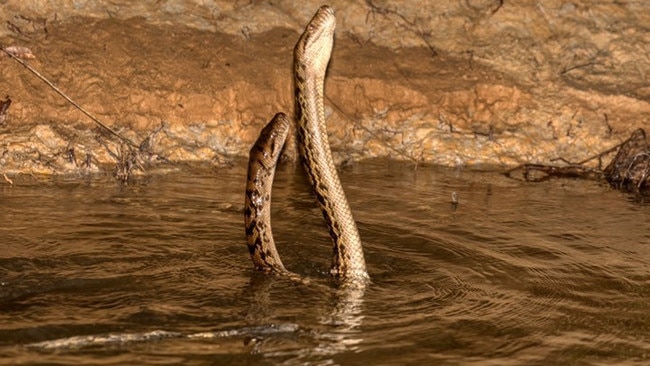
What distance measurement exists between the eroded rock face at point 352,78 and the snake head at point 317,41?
3214mm

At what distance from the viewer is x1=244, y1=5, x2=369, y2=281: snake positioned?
5.86 meters

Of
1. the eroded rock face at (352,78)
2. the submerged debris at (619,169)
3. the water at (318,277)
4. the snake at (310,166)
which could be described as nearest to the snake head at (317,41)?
the snake at (310,166)

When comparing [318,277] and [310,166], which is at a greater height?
[310,166]

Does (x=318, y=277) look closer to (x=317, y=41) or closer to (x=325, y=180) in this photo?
(x=325, y=180)

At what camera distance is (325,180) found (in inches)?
239

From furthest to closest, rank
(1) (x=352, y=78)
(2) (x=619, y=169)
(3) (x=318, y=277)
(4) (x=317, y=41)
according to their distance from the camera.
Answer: (1) (x=352, y=78)
(2) (x=619, y=169)
(3) (x=318, y=277)
(4) (x=317, y=41)

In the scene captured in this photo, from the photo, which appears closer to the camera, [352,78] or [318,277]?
[318,277]

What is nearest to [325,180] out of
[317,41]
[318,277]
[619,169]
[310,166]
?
[310,166]

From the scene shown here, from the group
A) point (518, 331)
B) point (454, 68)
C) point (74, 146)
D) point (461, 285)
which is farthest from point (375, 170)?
point (518, 331)

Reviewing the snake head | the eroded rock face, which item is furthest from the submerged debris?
the snake head

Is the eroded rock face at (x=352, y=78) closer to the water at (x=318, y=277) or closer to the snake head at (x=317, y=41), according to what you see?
the water at (x=318, y=277)

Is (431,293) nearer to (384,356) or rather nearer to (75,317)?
(384,356)

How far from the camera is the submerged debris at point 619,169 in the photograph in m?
8.73

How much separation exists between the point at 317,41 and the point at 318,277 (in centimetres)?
139
